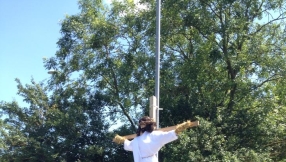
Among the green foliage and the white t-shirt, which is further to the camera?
the green foliage

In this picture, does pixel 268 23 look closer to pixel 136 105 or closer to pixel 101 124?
pixel 136 105

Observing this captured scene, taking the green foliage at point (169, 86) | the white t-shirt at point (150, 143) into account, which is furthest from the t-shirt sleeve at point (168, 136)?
the green foliage at point (169, 86)

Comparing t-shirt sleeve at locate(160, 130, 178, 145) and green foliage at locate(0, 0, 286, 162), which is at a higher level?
green foliage at locate(0, 0, 286, 162)

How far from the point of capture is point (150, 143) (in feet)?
19.1

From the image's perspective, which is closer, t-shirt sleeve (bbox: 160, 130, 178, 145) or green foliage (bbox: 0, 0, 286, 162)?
t-shirt sleeve (bbox: 160, 130, 178, 145)

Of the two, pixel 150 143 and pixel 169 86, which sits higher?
pixel 169 86

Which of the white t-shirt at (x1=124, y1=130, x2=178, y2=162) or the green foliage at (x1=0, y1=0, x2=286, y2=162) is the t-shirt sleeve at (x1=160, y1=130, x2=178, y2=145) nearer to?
→ the white t-shirt at (x1=124, y1=130, x2=178, y2=162)

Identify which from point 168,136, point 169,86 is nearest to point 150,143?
point 168,136

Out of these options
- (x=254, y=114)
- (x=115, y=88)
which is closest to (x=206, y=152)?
(x=254, y=114)

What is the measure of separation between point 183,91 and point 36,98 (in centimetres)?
683

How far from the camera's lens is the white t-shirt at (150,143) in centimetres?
573

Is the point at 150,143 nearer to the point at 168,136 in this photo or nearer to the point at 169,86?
the point at 168,136

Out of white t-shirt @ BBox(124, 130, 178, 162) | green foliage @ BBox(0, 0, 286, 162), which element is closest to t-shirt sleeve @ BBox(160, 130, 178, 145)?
white t-shirt @ BBox(124, 130, 178, 162)

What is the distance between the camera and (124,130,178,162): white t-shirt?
18.8 ft
